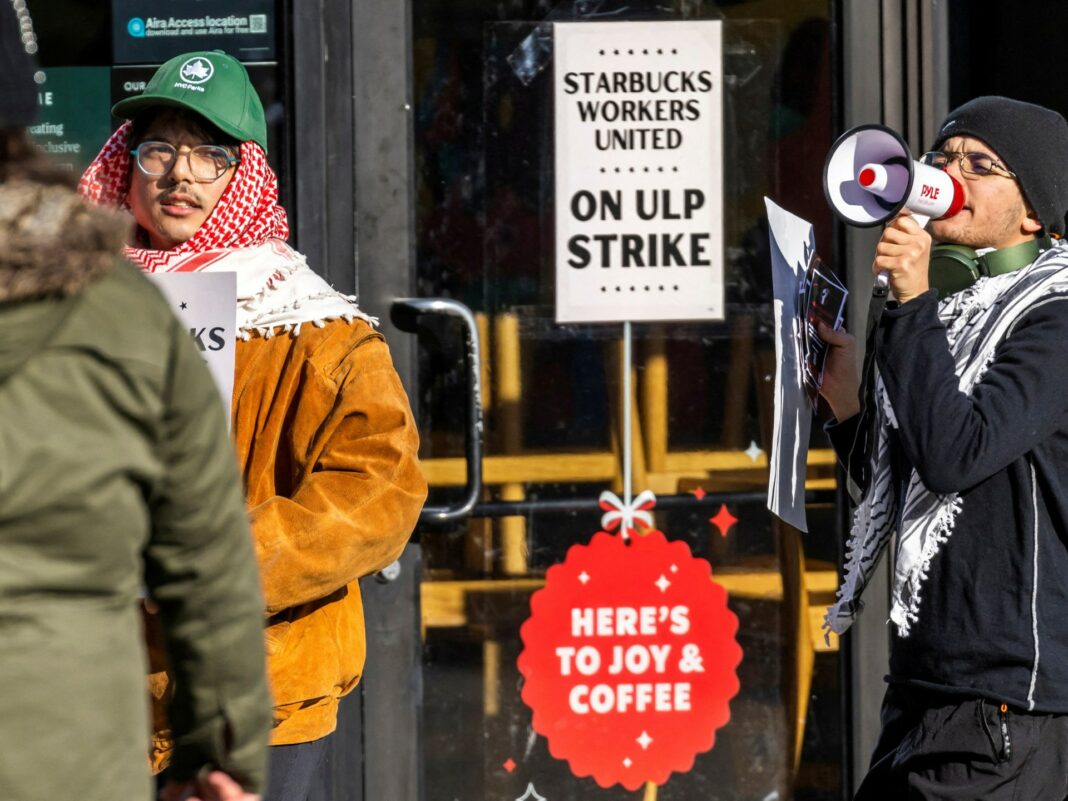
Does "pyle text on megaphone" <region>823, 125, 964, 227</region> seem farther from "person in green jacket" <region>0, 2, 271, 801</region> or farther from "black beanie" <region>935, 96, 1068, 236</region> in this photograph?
"person in green jacket" <region>0, 2, 271, 801</region>

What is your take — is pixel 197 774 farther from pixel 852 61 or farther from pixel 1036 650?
pixel 852 61

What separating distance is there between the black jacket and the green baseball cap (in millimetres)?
1130

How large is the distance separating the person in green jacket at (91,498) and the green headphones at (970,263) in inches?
58.5

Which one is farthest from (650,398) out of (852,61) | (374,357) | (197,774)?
(197,774)

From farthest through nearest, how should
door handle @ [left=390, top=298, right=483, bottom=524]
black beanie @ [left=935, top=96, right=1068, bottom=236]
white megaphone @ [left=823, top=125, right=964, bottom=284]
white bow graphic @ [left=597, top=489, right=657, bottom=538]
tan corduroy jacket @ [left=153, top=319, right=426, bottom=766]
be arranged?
white bow graphic @ [left=597, top=489, right=657, bottom=538]
door handle @ [left=390, top=298, right=483, bottom=524]
black beanie @ [left=935, top=96, right=1068, bottom=236]
white megaphone @ [left=823, top=125, right=964, bottom=284]
tan corduroy jacket @ [left=153, top=319, right=426, bottom=766]

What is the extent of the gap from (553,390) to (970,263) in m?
1.18

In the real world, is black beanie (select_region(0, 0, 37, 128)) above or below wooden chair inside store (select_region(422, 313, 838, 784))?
above

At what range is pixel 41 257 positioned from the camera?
150 centimetres

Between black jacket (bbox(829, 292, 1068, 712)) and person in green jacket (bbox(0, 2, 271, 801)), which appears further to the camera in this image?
black jacket (bbox(829, 292, 1068, 712))

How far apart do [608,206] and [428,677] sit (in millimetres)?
1144

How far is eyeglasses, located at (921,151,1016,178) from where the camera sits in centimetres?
271

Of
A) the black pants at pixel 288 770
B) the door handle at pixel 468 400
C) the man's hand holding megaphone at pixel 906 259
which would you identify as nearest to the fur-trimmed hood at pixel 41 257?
the black pants at pixel 288 770

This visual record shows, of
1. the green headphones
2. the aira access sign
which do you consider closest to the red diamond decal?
the aira access sign

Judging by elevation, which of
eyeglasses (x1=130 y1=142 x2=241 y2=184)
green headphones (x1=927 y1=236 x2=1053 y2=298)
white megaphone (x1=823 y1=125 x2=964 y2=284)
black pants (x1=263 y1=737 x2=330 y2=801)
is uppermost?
eyeglasses (x1=130 y1=142 x2=241 y2=184)
